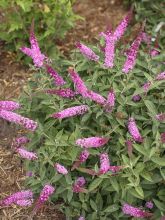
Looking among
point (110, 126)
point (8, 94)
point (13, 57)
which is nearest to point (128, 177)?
point (110, 126)

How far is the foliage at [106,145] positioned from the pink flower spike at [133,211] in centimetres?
6

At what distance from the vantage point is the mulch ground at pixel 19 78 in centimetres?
390

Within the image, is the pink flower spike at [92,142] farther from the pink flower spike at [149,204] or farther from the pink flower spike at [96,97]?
the pink flower spike at [149,204]

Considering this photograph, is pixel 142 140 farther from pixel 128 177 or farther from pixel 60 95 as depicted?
pixel 60 95

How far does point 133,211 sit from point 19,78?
2474 millimetres

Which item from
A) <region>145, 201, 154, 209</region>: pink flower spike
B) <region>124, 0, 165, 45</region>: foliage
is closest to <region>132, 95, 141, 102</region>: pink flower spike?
<region>145, 201, 154, 209</region>: pink flower spike

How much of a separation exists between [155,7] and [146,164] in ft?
9.07

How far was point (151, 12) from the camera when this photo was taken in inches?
216

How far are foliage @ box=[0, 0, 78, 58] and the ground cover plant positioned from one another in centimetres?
140

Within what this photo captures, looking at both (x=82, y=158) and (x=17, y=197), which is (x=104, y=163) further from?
(x=17, y=197)

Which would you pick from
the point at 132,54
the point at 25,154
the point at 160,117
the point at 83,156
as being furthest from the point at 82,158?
the point at 132,54

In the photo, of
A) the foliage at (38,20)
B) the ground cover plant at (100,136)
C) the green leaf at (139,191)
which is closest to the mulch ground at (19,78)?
the foliage at (38,20)

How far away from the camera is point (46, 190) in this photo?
3.00 m

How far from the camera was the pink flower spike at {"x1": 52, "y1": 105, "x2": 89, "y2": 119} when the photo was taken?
2.97 metres
